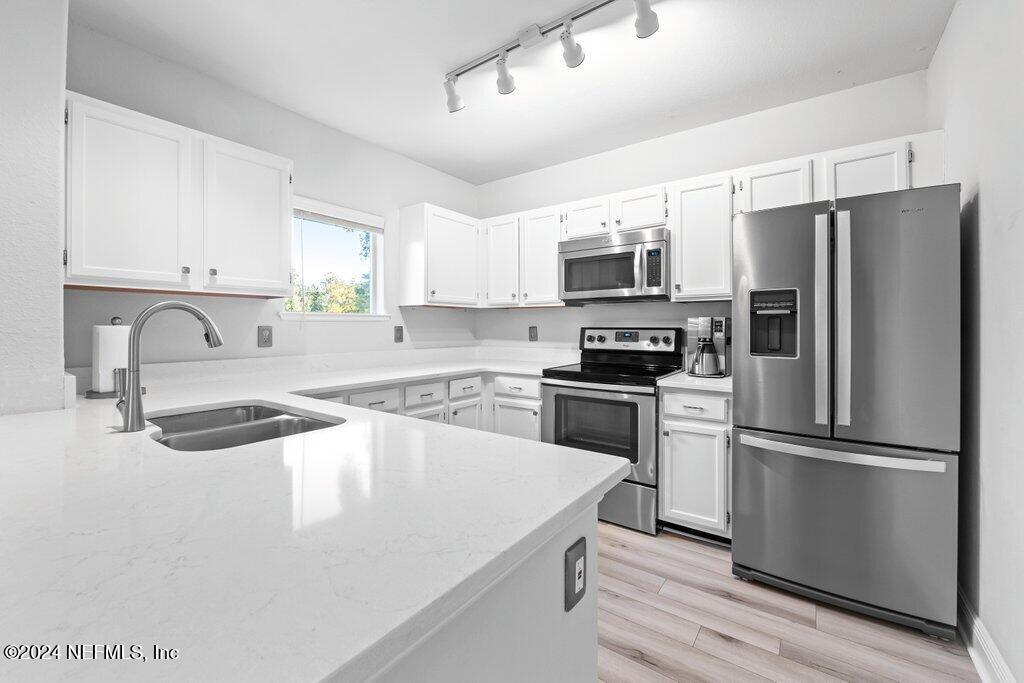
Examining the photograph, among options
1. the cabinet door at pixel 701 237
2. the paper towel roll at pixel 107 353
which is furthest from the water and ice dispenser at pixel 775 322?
the paper towel roll at pixel 107 353

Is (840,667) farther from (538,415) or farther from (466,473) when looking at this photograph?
(538,415)

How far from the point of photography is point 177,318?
93.6 inches

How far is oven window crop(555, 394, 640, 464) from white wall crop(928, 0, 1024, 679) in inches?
54.2

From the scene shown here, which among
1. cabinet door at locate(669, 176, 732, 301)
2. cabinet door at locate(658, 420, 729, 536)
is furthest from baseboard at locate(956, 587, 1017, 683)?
cabinet door at locate(669, 176, 732, 301)

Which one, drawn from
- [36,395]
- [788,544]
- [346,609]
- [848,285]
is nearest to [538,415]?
[788,544]

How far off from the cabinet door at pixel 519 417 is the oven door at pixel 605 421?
12 centimetres

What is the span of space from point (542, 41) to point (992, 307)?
209 centimetres

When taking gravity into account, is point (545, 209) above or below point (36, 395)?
above

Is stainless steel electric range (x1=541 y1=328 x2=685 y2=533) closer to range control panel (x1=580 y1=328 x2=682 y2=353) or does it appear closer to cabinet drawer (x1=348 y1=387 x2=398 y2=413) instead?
range control panel (x1=580 y1=328 x2=682 y2=353)

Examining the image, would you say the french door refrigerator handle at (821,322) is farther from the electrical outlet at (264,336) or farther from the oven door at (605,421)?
the electrical outlet at (264,336)

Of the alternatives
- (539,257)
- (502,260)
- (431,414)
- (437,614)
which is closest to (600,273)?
(539,257)

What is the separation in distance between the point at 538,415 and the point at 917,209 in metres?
2.16

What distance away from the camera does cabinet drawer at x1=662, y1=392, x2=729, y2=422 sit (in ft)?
7.77

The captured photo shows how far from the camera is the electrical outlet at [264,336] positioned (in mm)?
2723
